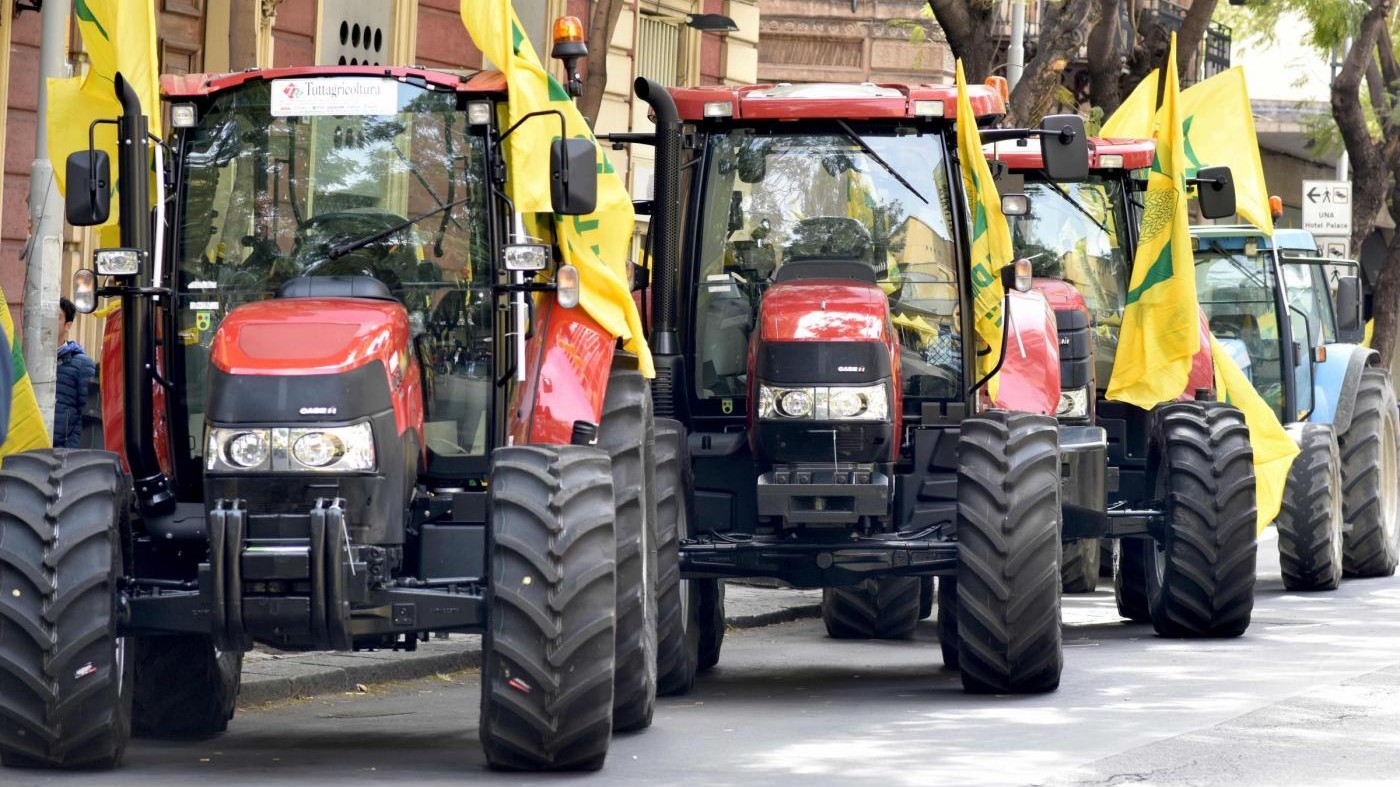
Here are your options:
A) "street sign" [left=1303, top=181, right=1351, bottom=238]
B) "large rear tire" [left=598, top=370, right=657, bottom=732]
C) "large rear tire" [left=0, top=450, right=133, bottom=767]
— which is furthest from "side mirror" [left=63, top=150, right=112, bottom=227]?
"street sign" [left=1303, top=181, right=1351, bottom=238]

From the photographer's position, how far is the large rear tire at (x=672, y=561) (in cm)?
1134

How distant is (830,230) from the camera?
12195mm

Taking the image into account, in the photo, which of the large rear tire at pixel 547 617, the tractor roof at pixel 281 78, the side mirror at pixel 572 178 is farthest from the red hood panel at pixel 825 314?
the large rear tire at pixel 547 617

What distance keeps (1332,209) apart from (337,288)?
20747mm

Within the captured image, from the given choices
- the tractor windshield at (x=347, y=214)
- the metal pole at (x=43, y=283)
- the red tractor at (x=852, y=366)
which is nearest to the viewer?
the tractor windshield at (x=347, y=214)

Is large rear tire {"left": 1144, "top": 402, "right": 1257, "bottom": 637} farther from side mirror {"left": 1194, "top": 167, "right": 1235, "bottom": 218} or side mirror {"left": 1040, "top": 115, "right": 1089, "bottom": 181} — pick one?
side mirror {"left": 1040, "top": 115, "right": 1089, "bottom": 181}

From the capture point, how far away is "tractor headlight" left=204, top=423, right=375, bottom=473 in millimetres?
8477

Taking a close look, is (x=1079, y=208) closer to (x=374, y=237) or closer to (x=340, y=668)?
(x=340, y=668)

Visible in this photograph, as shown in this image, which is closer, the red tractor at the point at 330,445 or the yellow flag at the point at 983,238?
the red tractor at the point at 330,445

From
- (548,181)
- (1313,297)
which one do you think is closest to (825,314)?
(548,181)

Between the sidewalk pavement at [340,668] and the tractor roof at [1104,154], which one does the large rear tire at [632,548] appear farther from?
the tractor roof at [1104,154]

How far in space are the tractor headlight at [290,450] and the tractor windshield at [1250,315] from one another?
10641 mm

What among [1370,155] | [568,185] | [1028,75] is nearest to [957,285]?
[568,185]

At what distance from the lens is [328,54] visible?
20.0m
